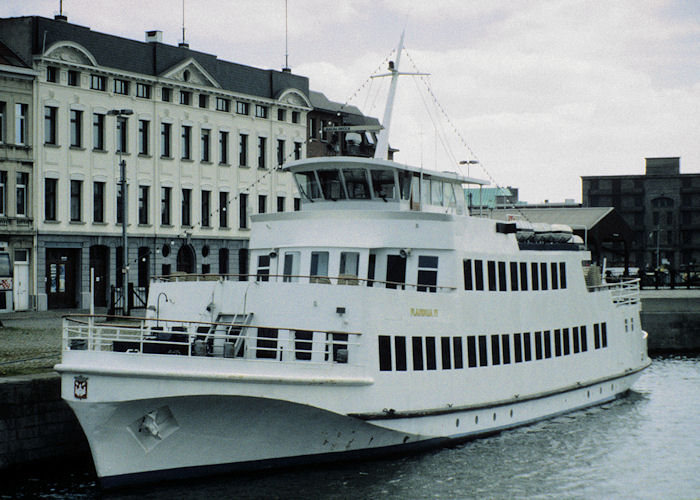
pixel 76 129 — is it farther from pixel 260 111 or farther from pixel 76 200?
pixel 260 111

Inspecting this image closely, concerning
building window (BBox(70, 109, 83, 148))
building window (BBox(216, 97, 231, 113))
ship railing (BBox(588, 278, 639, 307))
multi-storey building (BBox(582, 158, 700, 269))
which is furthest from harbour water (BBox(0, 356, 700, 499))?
multi-storey building (BBox(582, 158, 700, 269))

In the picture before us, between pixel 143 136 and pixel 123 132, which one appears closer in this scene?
pixel 123 132

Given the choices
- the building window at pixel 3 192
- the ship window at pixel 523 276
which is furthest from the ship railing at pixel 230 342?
the building window at pixel 3 192

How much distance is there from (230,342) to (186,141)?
Answer: 35.8 meters

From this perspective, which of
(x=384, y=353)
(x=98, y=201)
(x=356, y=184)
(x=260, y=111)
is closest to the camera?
(x=384, y=353)

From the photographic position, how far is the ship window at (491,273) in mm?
22719

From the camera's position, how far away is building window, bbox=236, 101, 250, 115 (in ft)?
186

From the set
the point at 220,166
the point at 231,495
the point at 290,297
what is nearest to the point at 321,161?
the point at 290,297

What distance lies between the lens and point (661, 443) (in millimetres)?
23594

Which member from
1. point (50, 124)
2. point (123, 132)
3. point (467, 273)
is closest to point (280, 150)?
point (123, 132)

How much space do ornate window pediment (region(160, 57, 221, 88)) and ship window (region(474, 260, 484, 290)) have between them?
32551 millimetres

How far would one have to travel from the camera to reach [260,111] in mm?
58375

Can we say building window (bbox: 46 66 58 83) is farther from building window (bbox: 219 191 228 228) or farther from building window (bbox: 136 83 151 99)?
building window (bbox: 219 191 228 228)

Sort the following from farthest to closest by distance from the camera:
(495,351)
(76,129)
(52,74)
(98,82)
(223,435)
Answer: (98,82)
(76,129)
(52,74)
(495,351)
(223,435)
